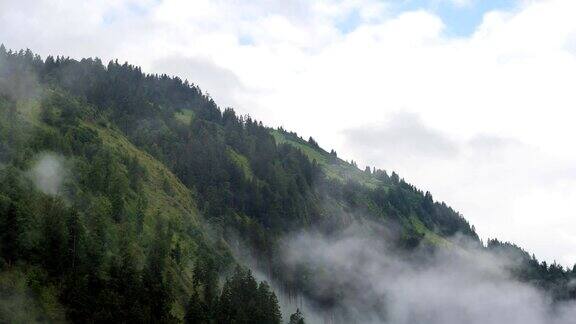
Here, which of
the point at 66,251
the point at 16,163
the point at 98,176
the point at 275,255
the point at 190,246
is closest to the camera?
the point at 66,251

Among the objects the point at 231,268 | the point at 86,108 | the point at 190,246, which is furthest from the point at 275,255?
the point at 86,108

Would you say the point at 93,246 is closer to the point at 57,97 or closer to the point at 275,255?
the point at 57,97

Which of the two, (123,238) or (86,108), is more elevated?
(86,108)

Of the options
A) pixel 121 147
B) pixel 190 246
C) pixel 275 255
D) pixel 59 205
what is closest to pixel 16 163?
pixel 59 205

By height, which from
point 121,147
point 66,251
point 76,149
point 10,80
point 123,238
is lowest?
point 66,251

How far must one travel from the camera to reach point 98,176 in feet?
416

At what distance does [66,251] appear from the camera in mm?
93375

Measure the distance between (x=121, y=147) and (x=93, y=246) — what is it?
78110mm

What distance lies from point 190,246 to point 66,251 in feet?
188

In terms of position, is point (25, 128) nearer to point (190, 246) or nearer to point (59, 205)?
point (59, 205)

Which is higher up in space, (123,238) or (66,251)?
(123,238)

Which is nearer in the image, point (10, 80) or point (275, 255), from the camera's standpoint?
point (10, 80)

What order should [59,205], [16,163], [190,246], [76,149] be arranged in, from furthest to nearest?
[190,246] < [76,149] < [16,163] < [59,205]

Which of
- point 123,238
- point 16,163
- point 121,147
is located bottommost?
point 123,238
